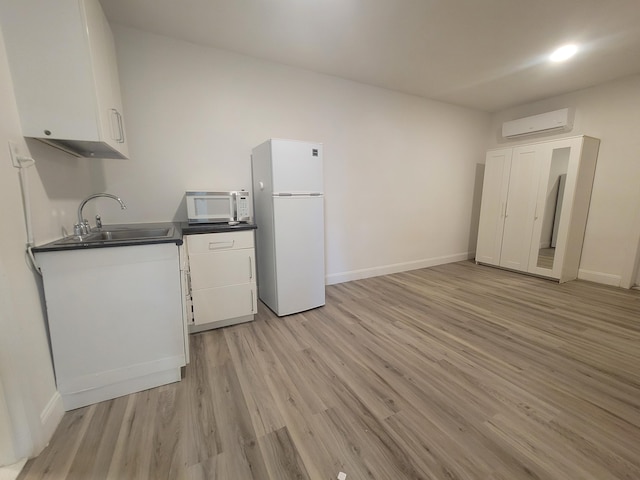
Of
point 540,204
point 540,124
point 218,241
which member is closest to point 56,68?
point 218,241

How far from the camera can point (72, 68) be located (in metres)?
1.35

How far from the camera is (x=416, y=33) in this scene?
92.0 inches

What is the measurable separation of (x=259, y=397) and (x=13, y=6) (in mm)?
2333

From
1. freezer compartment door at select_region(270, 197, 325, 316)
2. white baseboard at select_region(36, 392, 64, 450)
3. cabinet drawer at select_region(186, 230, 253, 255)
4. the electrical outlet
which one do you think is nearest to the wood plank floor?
white baseboard at select_region(36, 392, 64, 450)

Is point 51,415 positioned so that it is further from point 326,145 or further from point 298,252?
point 326,145

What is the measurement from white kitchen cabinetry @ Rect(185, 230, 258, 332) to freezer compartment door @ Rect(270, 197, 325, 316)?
28cm

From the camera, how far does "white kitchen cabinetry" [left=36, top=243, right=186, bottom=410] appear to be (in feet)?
4.50

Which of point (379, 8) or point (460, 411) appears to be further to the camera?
point (379, 8)

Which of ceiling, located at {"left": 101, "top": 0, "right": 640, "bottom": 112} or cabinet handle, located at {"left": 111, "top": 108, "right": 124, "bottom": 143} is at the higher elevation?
ceiling, located at {"left": 101, "top": 0, "right": 640, "bottom": 112}

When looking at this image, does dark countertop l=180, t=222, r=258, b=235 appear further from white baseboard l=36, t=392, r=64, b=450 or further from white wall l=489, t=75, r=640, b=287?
white wall l=489, t=75, r=640, b=287

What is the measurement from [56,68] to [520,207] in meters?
5.14

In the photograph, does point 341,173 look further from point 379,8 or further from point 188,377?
point 188,377

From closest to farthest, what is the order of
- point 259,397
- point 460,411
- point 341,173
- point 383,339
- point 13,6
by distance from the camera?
point 13,6 < point 460,411 < point 259,397 < point 383,339 < point 341,173

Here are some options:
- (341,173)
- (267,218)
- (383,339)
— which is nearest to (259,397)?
(383,339)
